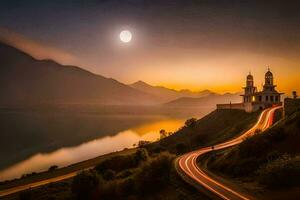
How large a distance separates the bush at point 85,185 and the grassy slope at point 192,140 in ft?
4.99

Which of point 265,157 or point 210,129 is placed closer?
point 265,157

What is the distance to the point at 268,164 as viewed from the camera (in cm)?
2630

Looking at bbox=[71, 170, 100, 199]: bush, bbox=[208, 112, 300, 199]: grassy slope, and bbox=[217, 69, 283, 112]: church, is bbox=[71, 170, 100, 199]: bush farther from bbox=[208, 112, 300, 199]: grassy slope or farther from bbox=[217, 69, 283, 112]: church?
bbox=[217, 69, 283, 112]: church

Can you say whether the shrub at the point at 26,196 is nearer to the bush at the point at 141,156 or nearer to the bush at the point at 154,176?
the bush at the point at 154,176

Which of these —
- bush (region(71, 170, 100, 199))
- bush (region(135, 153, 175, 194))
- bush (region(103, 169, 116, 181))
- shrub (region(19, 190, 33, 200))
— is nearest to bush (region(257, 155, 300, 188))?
bush (region(135, 153, 175, 194))

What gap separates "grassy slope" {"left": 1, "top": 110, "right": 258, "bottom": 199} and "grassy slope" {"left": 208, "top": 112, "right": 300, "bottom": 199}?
5.00 metres

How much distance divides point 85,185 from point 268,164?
19.2 metres

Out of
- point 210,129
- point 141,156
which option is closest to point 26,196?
point 141,156

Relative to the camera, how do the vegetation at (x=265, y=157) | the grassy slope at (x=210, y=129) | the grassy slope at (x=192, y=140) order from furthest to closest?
the grassy slope at (x=210, y=129)
the grassy slope at (x=192, y=140)
the vegetation at (x=265, y=157)

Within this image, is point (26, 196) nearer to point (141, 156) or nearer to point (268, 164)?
point (141, 156)

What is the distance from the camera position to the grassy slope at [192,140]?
28.6 m

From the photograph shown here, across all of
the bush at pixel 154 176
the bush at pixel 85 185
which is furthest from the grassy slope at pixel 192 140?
the bush at pixel 85 185

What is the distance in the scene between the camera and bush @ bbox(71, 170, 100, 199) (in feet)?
109

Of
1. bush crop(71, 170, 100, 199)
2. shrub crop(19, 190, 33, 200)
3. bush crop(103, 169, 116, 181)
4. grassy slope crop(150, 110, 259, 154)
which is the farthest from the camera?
grassy slope crop(150, 110, 259, 154)
